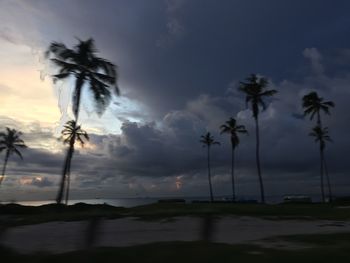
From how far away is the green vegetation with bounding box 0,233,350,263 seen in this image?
13578mm

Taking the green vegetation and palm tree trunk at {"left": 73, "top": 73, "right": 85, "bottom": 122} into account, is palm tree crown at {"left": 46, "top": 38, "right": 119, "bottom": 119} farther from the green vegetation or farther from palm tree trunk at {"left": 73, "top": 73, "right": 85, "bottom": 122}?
the green vegetation

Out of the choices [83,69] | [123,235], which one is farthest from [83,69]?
[123,235]

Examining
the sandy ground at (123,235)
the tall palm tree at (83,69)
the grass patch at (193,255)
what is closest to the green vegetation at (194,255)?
the grass patch at (193,255)

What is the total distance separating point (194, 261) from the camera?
13.5 meters

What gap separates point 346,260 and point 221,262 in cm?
354

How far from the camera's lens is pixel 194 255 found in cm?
1415

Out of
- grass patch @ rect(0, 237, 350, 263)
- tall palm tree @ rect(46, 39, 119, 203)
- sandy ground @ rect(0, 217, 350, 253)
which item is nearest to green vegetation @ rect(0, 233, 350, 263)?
grass patch @ rect(0, 237, 350, 263)

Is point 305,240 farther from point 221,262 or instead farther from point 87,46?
point 87,46

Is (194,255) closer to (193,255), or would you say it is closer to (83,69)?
(193,255)

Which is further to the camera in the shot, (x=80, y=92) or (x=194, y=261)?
(x=80, y=92)

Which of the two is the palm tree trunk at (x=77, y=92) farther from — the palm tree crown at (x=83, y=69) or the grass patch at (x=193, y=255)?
the grass patch at (x=193, y=255)

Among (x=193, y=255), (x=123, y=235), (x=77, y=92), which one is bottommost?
(x=193, y=255)

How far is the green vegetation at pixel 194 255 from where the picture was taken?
13.6 metres

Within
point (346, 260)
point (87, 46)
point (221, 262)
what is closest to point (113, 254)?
point (221, 262)
